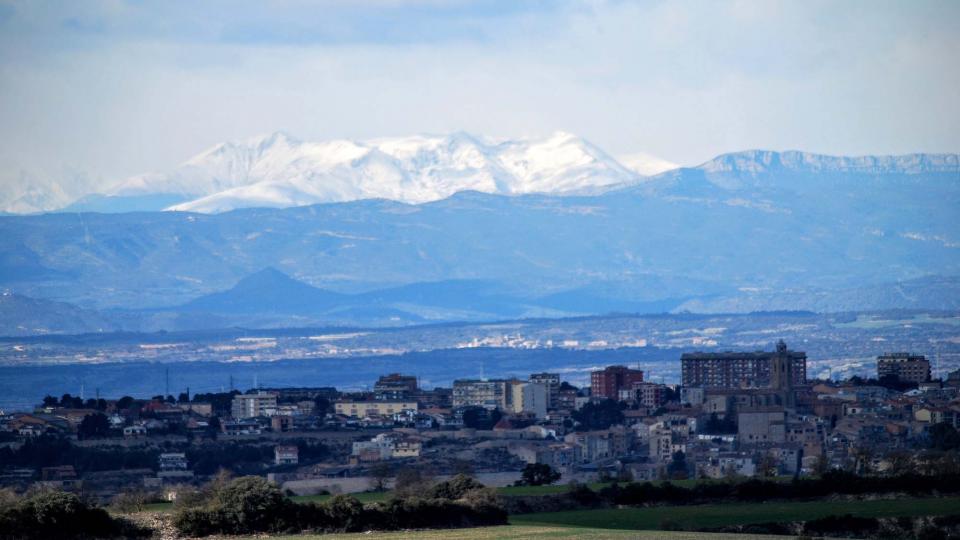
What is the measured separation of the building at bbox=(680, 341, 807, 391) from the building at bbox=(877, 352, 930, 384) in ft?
17.3

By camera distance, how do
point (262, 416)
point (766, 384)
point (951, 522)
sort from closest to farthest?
1. point (951, 522)
2. point (262, 416)
3. point (766, 384)

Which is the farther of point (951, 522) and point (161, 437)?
point (161, 437)

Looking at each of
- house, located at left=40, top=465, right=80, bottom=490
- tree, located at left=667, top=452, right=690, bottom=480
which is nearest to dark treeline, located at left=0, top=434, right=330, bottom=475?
house, located at left=40, top=465, right=80, bottom=490

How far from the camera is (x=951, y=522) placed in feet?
154

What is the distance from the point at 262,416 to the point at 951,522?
92634 millimetres

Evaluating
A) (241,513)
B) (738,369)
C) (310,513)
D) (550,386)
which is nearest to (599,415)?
(550,386)

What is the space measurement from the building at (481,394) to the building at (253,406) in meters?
14.0

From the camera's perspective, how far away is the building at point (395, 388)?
158m

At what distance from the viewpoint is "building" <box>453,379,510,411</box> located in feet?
517

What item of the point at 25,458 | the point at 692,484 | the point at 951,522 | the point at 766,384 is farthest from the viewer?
the point at 766,384

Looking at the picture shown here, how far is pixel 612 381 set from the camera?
537 ft

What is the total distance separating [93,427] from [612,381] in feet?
166

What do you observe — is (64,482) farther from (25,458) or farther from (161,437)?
(161,437)

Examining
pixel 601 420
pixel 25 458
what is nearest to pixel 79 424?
pixel 25 458
